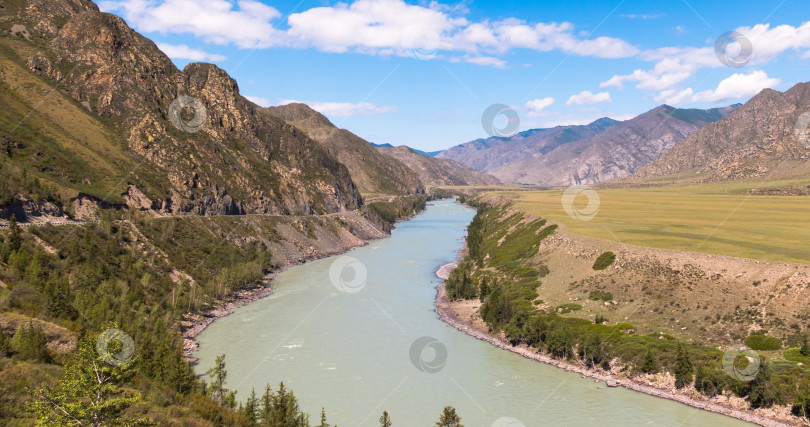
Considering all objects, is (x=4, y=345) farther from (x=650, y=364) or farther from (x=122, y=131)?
(x=122, y=131)

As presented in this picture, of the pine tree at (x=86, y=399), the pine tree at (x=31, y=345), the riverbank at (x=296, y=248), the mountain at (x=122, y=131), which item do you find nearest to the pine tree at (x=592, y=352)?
the riverbank at (x=296, y=248)

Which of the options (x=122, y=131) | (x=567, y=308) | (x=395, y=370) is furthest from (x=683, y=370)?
(x=122, y=131)

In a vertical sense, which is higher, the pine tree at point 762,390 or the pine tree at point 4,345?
the pine tree at point 4,345

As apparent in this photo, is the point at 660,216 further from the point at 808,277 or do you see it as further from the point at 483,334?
the point at 483,334

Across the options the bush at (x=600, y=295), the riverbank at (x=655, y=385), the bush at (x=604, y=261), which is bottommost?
the riverbank at (x=655, y=385)

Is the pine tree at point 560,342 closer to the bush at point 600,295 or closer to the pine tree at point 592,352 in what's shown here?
the pine tree at point 592,352

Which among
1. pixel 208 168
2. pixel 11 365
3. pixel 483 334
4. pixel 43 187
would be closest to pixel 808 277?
pixel 483 334

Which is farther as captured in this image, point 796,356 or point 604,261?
point 604,261

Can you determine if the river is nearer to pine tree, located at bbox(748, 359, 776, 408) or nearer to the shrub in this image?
pine tree, located at bbox(748, 359, 776, 408)
